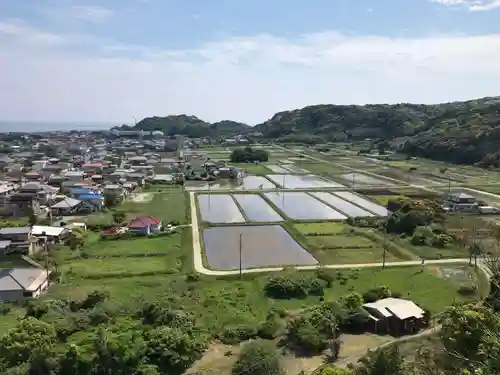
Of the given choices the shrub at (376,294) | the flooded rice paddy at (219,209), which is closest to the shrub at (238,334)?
the shrub at (376,294)

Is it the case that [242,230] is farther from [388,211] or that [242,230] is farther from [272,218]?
[388,211]

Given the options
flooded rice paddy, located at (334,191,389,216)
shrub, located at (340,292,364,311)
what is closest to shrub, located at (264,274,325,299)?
shrub, located at (340,292,364,311)

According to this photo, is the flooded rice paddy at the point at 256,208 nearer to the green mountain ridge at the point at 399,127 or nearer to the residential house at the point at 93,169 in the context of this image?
the residential house at the point at 93,169

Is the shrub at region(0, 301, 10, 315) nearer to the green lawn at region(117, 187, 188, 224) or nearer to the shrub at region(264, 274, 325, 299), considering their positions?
the shrub at region(264, 274, 325, 299)

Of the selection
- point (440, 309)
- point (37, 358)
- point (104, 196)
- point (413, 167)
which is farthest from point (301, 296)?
point (413, 167)

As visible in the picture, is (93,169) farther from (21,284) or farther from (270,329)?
(270,329)

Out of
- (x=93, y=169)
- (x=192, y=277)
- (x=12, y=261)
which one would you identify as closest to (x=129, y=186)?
(x=93, y=169)
